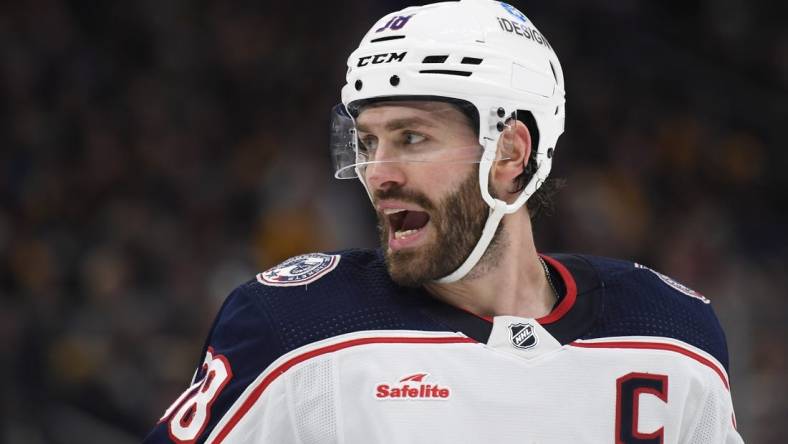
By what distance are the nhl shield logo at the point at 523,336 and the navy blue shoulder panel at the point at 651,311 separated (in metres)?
0.11

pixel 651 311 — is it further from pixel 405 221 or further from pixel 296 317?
pixel 296 317

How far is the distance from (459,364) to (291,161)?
400 centimetres

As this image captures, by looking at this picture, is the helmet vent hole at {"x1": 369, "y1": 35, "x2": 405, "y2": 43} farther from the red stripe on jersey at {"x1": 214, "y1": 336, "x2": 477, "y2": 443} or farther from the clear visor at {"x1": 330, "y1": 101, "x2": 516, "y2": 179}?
the red stripe on jersey at {"x1": 214, "y1": 336, "x2": 477, "y2": 443}

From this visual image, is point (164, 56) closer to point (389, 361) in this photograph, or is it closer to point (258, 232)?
point (258, 232)

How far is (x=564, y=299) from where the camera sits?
2.38 metres

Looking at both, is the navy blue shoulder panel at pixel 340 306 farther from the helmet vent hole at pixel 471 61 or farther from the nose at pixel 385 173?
the helmet vent hole at pixel 471 61

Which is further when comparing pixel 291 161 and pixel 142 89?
pixel 142 89

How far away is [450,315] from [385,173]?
0.96 ft

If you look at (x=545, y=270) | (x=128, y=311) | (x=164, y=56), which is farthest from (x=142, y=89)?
(x=545, y=270)

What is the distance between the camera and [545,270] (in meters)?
2.48

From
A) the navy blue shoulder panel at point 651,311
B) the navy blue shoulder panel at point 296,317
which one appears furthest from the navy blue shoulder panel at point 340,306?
the navy blue shoulder panel at point 651,311

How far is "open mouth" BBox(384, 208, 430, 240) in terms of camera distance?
7.41ft

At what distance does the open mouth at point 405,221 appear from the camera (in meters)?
2.26

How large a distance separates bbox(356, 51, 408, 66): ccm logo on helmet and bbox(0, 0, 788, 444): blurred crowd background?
3.15 m
